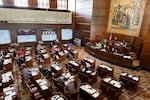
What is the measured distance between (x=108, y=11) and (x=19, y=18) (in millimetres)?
8247

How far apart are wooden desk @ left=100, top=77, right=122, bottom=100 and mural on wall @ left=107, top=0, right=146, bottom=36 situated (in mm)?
6212

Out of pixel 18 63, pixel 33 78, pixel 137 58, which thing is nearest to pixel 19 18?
pixel 18 63

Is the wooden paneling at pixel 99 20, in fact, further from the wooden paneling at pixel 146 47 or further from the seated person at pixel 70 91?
the seated person at pixel 70 91

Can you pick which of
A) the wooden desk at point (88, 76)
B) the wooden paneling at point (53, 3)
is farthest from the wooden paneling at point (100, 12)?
the wooden desk at point (88, 76)

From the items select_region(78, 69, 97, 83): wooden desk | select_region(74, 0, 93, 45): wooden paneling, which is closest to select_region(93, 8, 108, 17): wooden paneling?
select_region(74, 0, 93, 45): wooden paneling

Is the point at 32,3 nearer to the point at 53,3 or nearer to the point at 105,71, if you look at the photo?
the point at 53,3

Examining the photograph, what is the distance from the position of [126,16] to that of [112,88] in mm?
7518

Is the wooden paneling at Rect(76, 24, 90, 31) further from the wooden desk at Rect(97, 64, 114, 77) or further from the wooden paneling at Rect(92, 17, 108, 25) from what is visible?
the wooden desk at Rect(97, 64, 114, 77)

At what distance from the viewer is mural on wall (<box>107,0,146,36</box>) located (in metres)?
9.99

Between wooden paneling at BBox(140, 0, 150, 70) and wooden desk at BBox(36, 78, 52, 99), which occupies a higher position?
wooden paneling at BBox(140, 0, 150, 70)

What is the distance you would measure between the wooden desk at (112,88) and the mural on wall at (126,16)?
6212mm

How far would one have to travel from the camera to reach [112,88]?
5.54 metres

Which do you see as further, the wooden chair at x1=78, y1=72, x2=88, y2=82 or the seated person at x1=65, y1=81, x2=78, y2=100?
the wooden chair at x1=78, y1=72, x2=88, y2=82

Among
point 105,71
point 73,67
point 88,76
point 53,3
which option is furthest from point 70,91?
point 53,3
